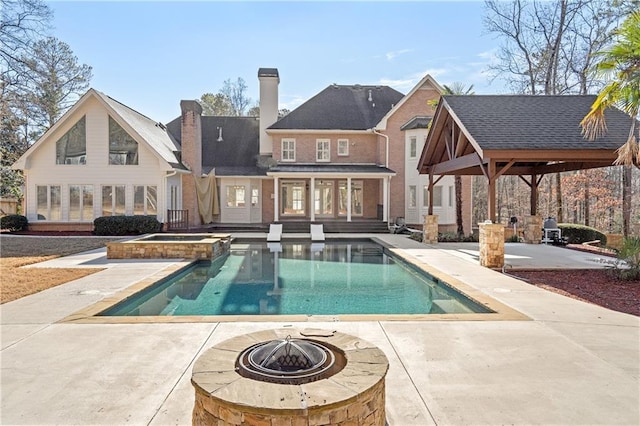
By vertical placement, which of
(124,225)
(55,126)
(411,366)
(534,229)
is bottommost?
(411,366)

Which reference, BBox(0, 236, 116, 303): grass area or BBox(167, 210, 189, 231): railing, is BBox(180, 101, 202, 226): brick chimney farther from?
BBox(0, 236, 116, 303): grass area

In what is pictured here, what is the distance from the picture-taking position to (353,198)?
988 inches

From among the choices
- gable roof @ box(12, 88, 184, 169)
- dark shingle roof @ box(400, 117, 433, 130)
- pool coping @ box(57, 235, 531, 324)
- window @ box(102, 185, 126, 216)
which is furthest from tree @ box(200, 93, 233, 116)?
pool coping @ box(57, 235, 531, 324)

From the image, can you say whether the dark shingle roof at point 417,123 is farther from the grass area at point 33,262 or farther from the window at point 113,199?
the grass area at point 33,262

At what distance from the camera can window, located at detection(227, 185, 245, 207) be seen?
24.5 m

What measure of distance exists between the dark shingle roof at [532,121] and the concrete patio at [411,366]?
575cm

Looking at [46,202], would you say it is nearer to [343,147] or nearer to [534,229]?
[343,147]

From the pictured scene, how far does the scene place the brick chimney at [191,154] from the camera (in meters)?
22.5

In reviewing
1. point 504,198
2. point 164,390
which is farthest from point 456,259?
point 504,198

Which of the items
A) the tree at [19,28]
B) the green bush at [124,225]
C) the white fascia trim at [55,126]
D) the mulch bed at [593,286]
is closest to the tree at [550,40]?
the mulch bed at [593,286]

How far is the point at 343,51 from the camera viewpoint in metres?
17.4

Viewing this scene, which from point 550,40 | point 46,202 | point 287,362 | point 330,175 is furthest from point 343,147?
point 287,362

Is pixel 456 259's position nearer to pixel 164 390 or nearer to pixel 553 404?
pixel 553 404

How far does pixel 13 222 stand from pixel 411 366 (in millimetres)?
21823
